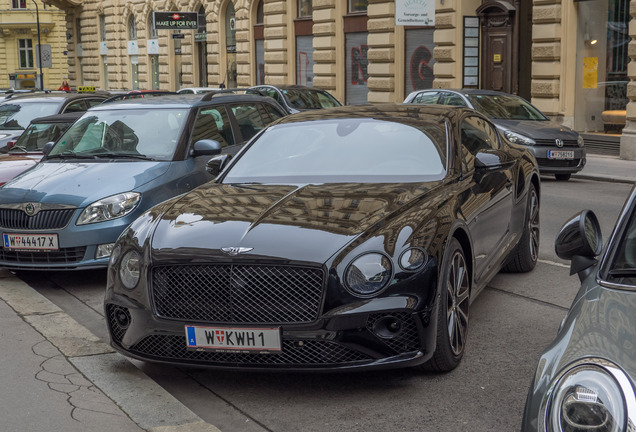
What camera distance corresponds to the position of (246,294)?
4668mm

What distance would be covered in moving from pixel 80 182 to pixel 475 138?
315 centimetres

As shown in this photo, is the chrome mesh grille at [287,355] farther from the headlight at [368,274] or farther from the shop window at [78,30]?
the shop window at [78,30]

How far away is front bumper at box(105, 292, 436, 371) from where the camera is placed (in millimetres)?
4562

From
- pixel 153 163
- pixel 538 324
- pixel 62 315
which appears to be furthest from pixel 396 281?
pixel 153 163

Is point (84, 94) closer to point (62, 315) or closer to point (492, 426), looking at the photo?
point (62, 315)

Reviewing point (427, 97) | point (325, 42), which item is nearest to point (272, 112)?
point (427, 97)

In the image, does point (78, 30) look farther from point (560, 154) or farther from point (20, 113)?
point (560, 154)

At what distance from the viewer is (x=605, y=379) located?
2.62 metres

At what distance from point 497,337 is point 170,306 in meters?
2.08

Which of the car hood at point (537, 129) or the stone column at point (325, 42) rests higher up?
the stone column at point (325, 42)

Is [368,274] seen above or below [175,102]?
below

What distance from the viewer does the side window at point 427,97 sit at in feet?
55.4

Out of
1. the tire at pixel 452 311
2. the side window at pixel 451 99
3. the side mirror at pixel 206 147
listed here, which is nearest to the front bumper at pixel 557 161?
the side window at pixel 451 99

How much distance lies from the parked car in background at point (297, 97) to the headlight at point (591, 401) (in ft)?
56.1
